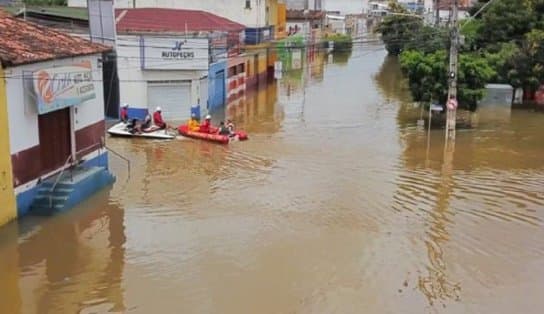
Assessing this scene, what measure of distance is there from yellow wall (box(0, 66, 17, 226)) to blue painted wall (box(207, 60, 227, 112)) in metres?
20.4

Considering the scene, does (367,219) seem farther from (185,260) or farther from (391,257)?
(185,260)

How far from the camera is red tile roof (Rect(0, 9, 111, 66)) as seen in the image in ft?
52.8

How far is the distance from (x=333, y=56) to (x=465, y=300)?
6782 centimetres

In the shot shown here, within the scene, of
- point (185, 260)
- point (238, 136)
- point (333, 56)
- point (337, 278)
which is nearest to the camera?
point (337, 278)

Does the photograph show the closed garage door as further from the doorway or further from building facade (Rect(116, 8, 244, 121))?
the doorway

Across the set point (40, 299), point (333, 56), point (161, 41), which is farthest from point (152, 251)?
point (333, 56)

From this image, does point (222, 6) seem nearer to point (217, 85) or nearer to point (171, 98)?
point (217, 85)

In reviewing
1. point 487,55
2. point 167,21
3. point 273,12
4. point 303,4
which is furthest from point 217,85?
point 303,4

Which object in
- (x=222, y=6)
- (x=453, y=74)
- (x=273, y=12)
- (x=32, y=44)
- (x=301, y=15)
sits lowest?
(x=453, y=74)

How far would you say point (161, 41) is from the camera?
31422mm

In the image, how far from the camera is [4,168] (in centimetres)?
1580

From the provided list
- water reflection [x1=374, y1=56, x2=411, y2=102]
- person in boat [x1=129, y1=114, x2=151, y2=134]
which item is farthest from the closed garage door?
water reflection [x1=374, y1=56, x2=411, y2=102]

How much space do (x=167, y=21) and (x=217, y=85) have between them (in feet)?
16.9

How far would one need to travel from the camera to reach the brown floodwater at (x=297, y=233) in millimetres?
12641
